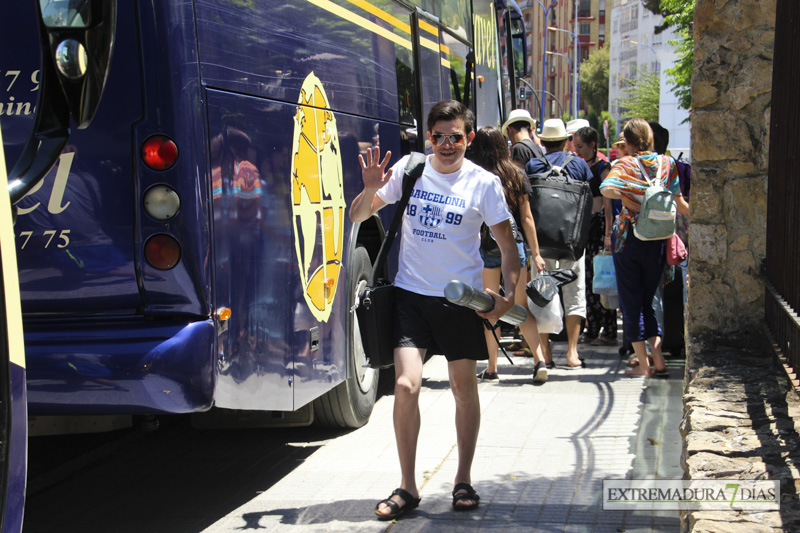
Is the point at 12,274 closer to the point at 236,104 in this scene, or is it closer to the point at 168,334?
the point at 168,334

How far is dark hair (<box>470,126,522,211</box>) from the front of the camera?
717cm

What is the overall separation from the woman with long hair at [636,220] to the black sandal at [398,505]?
3.50m

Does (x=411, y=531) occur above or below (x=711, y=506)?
below

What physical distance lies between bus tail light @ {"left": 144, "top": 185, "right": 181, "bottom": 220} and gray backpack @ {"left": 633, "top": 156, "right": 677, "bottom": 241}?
410 centimetres

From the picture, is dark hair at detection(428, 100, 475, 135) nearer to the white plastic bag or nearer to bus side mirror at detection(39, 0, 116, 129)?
bus side mirror at detection(39, 0, 116, 129)

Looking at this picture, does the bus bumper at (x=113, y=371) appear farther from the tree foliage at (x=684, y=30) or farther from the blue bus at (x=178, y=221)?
the tree foliage at (x=684, y=30)

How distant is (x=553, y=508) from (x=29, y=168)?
297cm

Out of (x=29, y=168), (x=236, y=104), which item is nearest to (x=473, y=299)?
(x=236, y=104)

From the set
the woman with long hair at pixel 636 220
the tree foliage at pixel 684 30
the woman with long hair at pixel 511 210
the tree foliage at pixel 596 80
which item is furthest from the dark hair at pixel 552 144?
the tree foliage at pixel 596 80

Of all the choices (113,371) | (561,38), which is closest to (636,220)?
(113,371)

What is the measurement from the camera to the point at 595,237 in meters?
9.49

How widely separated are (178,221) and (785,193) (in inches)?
102

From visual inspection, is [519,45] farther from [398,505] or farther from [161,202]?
[161,202]

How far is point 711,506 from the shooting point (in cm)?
321
